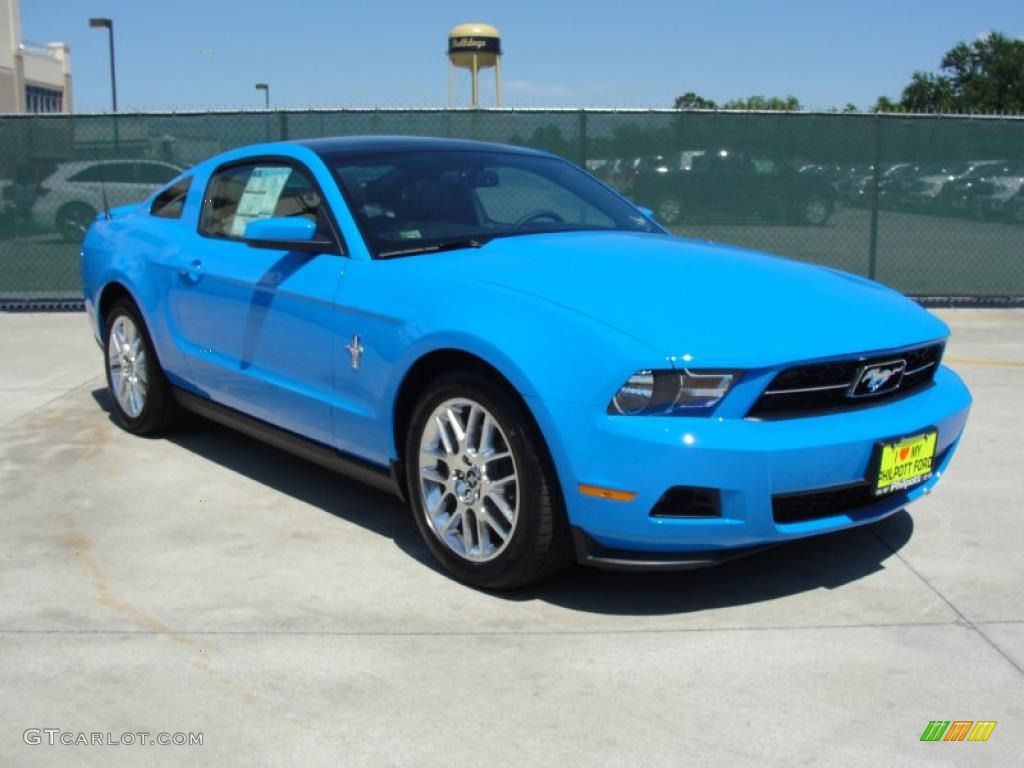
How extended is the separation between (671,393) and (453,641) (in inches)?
40.1

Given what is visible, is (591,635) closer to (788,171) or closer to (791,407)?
(791,407)

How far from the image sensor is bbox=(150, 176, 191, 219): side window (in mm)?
5852

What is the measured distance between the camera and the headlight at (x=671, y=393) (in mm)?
3482

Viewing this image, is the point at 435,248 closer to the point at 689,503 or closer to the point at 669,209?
the point at 689,503

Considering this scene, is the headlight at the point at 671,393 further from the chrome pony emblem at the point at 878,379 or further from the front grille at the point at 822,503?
the chrome pony emblem at the point at 878,379

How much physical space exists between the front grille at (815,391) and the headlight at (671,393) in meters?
0.14

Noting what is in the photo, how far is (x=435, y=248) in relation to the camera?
14.5 feet

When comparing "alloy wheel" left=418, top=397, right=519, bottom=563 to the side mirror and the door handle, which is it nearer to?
the side mirror

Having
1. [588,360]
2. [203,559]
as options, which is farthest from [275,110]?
[588,360]

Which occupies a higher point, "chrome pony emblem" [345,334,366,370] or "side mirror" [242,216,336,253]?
"side mirror" [242,216,336,253]

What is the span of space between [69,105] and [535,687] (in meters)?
73.9

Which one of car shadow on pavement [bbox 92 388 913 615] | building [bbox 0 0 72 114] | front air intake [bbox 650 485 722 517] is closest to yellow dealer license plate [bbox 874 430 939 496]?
car shadow on pavement [bbox 92 388 913 615]

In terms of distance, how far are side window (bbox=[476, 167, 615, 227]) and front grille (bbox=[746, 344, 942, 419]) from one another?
1.64m

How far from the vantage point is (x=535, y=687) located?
3.32 meters
